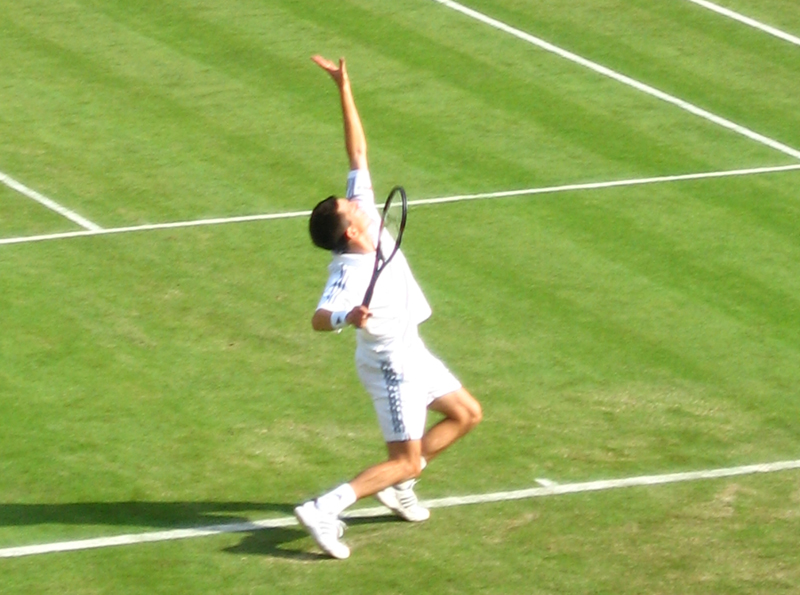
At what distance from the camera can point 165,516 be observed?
31.5ft

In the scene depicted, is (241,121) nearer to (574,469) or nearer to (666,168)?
(666,168)

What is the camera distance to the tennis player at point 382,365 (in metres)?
8.78

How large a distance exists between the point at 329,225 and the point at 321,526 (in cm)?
173

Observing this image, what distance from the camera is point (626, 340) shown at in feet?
40.6

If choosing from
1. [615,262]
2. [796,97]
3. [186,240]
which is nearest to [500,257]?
[615,262]

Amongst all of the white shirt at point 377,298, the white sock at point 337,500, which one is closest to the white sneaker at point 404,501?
the white sock at point 337,500

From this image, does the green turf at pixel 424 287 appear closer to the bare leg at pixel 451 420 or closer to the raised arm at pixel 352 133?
the bare leg at pixel 451 420

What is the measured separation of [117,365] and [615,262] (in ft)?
15.2

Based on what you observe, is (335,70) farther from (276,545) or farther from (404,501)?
(276,545)

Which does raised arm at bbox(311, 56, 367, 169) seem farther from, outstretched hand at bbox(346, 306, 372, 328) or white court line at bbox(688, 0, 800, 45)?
white court line at bbox(688, 0, 800, 45)

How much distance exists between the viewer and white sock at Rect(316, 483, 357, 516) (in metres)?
8.86

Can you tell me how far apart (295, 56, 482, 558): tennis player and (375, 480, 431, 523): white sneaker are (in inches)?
0.4

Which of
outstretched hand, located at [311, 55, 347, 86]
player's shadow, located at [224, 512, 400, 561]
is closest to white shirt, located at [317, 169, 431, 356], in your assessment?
outstretched hand, located at [311, 55, 347, 86]

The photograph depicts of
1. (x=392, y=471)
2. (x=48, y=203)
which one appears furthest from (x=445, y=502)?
(x=48, y=203)
